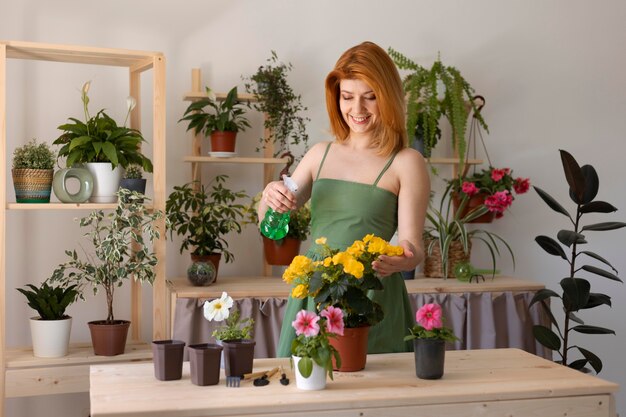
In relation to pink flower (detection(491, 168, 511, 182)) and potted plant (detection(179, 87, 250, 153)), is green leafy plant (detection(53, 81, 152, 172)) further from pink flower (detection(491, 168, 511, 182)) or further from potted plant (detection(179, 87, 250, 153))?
pink flower (detection(491, 168, 511, 182))

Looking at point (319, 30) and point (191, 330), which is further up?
point (319, 30)

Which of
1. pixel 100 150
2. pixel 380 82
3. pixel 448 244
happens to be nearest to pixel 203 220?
pixel 100 150

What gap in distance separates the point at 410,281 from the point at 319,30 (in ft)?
4.41

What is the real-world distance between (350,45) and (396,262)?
2.35 metres

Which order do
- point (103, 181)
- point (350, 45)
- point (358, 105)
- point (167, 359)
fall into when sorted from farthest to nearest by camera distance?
point (350, 45) < point (103, 181) < point (358, 105) < point (167, 359)

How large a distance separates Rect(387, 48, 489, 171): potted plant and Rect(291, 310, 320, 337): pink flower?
2.25m

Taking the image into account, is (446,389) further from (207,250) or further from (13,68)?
(13,68)

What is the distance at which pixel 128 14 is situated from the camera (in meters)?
3.76

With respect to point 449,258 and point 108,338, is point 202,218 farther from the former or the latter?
point 449,258

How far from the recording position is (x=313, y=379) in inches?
68.0

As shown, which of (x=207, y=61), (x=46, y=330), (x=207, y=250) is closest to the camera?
(x=46, y=330)

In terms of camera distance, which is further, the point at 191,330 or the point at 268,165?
the point at 268,165

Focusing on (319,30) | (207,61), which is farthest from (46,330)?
(319,30)

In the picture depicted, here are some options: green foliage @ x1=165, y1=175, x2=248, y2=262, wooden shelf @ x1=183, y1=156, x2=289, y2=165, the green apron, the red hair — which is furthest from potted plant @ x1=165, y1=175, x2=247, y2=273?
the red hair
